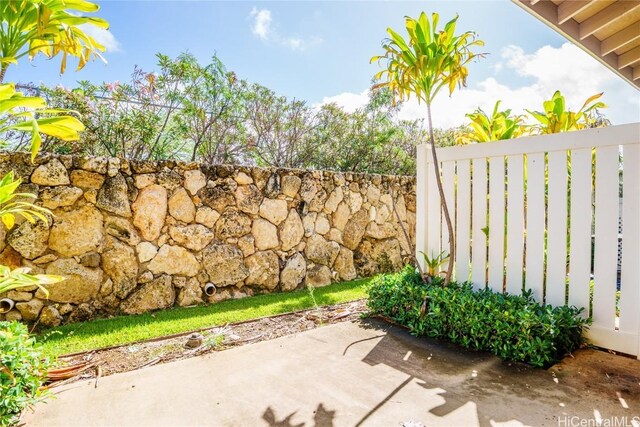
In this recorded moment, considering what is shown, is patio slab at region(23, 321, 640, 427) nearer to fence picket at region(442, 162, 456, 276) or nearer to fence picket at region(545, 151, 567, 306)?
fence picket at region(545, 151, 567, 306)

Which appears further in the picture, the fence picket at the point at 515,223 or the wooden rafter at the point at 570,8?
the fence picket at the point at 515,223

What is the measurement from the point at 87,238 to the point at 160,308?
1007 mm

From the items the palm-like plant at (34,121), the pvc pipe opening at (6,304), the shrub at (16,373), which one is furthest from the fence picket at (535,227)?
the pvc pipe opening at (6,304)

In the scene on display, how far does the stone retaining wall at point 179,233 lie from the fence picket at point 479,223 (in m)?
2.15

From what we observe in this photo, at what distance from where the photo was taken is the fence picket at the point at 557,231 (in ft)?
8.34

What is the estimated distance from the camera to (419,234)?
351 centimetres

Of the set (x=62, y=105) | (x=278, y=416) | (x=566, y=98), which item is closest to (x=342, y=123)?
(x=566, y=98)

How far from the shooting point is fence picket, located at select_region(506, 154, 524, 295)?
277cm

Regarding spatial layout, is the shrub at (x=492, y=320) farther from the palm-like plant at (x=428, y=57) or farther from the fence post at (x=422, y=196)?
the fence post at (x=422, y=196)

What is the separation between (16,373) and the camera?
1556 millimetres

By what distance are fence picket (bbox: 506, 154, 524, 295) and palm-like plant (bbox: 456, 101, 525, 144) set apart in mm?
441

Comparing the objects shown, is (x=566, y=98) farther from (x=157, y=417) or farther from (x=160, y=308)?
(x=160, y=308)

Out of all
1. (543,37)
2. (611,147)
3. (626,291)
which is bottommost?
(626,291)

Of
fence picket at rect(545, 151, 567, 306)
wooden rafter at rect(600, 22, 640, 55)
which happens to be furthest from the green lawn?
wooden rafter at rect(600, 22, 640, 55)
